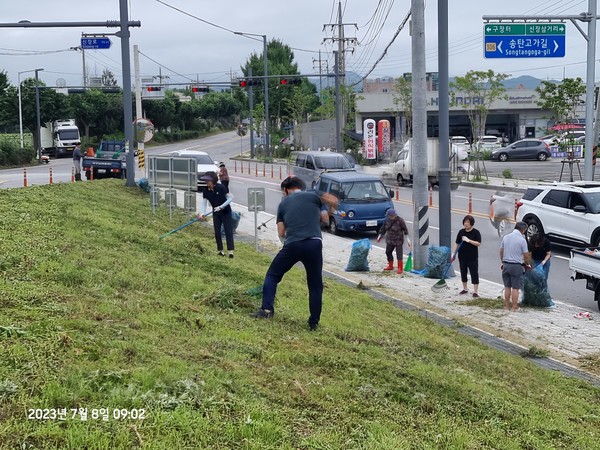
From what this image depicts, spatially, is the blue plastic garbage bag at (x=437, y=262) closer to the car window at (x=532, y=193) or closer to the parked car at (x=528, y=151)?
the car window at (x=532, y=193)

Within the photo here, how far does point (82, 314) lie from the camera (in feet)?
22.1

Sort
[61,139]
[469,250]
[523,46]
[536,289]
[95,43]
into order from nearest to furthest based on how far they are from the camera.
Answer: [536,289]
[469,250]
[523,46]
[95,43]
[61,139]

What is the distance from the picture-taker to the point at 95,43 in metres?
26.8

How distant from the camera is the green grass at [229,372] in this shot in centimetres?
473

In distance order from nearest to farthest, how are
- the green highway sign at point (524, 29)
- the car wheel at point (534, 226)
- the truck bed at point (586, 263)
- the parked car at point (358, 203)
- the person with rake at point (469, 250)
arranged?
the truck bed at point (586, 263)
the person with rake at point (469, 250)
the car wheel at point (534, 226)
the parked car at point (358, 203)
the green highway sign at point (524, 29)

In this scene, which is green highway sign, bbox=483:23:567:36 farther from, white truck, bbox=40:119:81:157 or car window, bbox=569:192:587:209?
white truck, bbox=40:119:81:157

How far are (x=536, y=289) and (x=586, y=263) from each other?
92cm

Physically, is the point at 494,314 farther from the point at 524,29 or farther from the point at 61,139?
the point at 61,139

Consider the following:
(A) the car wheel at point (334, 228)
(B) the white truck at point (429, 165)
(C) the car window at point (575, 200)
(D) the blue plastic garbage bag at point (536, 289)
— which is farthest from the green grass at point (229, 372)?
(B) the white truck at point (429, 165)

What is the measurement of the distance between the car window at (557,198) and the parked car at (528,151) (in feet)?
127

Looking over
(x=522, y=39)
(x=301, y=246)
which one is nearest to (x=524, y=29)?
(x=522, y=39)

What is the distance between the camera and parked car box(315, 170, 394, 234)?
898 inches

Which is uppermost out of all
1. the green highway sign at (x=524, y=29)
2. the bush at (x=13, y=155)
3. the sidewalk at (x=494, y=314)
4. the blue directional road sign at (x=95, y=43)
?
the blue directional road sign at (x=95, y=43)

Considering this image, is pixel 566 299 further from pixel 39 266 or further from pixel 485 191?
pixel 485 191
